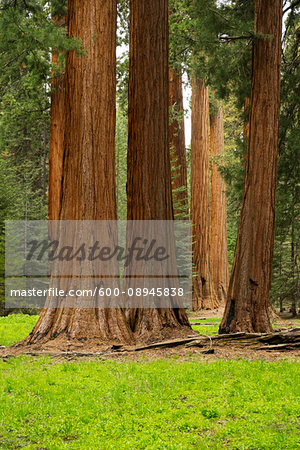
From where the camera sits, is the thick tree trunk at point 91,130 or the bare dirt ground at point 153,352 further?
the thick tree trunk at point 91,130

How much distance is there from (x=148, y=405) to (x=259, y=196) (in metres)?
5.68

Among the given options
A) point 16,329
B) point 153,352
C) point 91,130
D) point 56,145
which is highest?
point 56,145

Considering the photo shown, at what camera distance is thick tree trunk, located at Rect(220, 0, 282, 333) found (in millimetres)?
9359

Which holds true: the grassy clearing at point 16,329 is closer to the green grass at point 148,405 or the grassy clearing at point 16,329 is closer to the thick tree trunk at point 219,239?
the green grass at point 148,405

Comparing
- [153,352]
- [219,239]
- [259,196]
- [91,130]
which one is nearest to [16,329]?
[153,352]

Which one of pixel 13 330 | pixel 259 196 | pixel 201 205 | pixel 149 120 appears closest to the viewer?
pixel 149 120

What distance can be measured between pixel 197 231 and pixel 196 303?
2756 mm

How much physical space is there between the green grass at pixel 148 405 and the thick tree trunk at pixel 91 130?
148 centimetres

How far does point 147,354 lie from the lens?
7.64m

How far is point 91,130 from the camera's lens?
8.62 metres

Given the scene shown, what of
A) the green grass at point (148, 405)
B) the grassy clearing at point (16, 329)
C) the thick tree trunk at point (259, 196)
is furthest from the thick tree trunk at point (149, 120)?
the green grass at point (148, 405)

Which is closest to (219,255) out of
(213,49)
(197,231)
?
(197,231)

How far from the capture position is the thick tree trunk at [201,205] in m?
19.0

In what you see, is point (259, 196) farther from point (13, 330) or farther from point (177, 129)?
point (177, 129)
